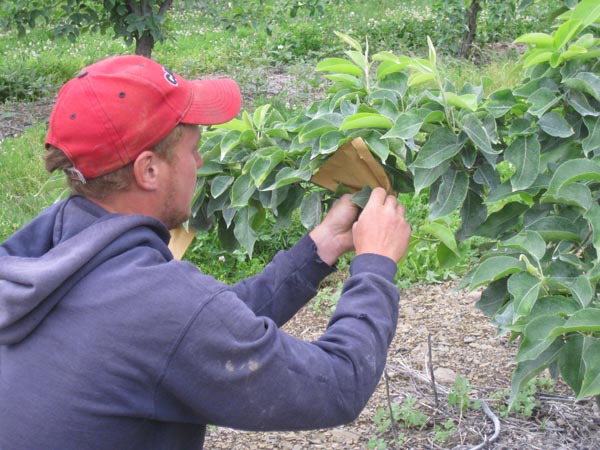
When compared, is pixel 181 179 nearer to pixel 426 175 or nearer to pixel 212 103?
pixel 212 103

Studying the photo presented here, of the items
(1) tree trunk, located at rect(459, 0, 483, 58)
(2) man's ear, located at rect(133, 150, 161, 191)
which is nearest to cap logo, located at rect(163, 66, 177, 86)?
(2) man's ear, located at rect(133, 150, 161, 191)

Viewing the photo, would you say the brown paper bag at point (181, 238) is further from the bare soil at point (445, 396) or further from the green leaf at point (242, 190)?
the bare soil at point (445, 396)

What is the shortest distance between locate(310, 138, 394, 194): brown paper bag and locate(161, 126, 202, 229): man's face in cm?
39

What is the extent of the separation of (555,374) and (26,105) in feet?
22.0

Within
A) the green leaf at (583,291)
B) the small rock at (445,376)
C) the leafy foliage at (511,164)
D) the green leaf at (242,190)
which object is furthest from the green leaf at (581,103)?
the small rock at (445,376)

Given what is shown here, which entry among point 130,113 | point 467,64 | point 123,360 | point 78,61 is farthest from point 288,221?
point 78,61

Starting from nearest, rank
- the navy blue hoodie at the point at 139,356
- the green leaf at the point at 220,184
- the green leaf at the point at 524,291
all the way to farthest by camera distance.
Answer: the navy blue hoodie at the point at 139,356
the green leaf at the point at 524,291
the green leaf at the point at 220,184

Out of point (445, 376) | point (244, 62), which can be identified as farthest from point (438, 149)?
point (244, 62)

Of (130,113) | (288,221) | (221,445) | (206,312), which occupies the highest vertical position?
(130,113)

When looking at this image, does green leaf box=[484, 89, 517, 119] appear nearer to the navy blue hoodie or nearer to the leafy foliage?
the leafy foliage

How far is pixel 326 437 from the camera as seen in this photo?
3176 mm

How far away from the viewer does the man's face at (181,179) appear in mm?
1777

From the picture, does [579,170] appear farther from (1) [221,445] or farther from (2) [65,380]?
(1) [221,445]

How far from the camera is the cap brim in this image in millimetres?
1791
